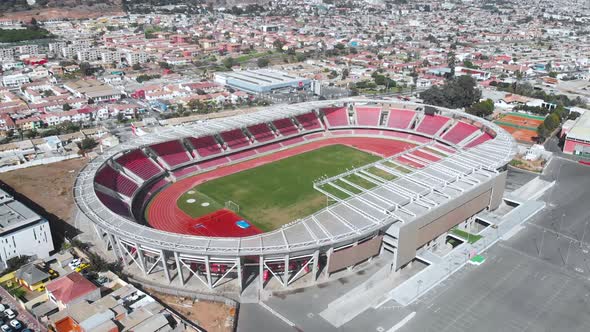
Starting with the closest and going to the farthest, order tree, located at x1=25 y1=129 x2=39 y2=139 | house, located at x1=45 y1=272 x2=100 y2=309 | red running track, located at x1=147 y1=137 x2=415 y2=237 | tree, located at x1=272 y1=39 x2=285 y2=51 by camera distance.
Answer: house, located at x1=45 y1=272 x2=100 y2=309
red running track, located at x1=147 y1=137 x2=415 y2=237
tree, located at x1=25 y1=129 x2=39 y2=139
tree, located at x1=272 y1=39 x2=285 y2=51

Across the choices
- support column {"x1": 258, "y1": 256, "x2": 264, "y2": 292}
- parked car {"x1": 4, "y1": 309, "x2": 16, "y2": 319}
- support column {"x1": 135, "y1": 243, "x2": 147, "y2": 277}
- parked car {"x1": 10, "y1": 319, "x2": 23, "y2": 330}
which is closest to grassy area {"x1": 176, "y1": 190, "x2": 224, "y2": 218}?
support column {"x1": 135, "y1": 243, "x2": 147, "y2": 277}

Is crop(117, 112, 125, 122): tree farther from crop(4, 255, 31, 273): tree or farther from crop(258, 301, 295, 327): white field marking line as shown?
crop(258, 301, 295, 327): white field marking line

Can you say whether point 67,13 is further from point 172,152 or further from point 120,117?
point 172,152

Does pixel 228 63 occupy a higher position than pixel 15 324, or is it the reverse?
pixel 228 63

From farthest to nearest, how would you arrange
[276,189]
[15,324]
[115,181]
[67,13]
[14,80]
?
[67,13], [14,80], [276,189], [115,181], [15,324]

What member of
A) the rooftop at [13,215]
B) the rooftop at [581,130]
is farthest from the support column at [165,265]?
the rooftop at [581,130]

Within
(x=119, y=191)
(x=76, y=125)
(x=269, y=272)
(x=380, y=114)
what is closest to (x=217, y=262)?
(x=269, y=272)

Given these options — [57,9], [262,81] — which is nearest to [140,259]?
[262,81]
